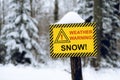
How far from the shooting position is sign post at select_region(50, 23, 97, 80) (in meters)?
6.41

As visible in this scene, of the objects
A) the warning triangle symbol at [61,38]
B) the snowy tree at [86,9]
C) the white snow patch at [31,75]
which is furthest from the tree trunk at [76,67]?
the snowy tree at [86,9]

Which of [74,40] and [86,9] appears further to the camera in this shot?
[86,9]

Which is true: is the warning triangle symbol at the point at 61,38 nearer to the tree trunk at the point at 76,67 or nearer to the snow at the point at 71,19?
the snow at the point at 71,19

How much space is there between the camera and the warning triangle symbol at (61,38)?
6.48 metres

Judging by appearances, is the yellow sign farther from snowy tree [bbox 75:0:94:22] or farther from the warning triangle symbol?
snowy tree [bbox 75:0:94:22]

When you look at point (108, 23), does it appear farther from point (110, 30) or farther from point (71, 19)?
point (71, 19)

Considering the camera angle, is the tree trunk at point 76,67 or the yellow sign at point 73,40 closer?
the yellow sign at point 73,40

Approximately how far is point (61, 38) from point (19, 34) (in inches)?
539

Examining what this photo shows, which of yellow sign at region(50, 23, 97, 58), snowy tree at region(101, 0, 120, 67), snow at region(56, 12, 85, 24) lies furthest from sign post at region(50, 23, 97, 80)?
snowy tree at region(101, 0, 120, 67)

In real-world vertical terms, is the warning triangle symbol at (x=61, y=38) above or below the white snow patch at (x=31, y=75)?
above

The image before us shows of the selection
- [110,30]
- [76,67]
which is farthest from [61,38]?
[110,30]

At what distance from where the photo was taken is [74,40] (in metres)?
6.49

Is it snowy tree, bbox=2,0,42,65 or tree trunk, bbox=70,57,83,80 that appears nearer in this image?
tree trunk, bbox=70,57,83,80

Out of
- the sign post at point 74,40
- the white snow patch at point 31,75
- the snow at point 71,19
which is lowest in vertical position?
the white snow patch at point 31,75
